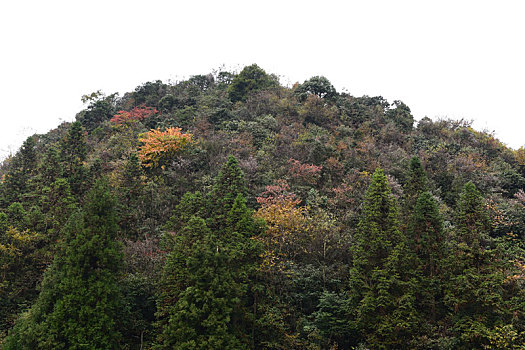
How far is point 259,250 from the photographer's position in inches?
674

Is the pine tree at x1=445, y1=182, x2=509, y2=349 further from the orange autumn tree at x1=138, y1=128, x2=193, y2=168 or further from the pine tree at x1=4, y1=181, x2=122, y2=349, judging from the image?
the orange autumn tree at x1=138, y1=128, x2=193, y2=168

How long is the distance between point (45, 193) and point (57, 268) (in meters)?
8.87

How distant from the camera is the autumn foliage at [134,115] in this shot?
116ft

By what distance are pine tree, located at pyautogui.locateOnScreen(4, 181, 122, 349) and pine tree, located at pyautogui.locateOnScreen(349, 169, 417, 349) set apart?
11.0m

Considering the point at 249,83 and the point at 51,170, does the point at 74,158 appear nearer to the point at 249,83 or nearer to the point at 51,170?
the point at 51,170

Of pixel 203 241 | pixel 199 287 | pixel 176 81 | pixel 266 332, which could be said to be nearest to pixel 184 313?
pixel 199 287

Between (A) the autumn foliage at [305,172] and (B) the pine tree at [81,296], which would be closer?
(B) the pine tree at [81,296]

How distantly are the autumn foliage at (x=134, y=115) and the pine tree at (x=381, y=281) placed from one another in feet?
89.4

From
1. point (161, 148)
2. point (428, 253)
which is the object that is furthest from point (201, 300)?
point (161, 148)

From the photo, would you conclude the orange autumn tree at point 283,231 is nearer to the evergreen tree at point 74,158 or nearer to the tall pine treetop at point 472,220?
the tall pine treetop at point 472,220

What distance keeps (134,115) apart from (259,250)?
26.9 m

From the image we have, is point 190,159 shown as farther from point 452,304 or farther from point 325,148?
point 452,304

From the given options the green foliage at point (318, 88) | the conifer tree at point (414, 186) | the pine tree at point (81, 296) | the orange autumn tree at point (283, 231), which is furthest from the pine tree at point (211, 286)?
the green foliage at point (318, 88)

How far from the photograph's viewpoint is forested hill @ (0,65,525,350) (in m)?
14.2
